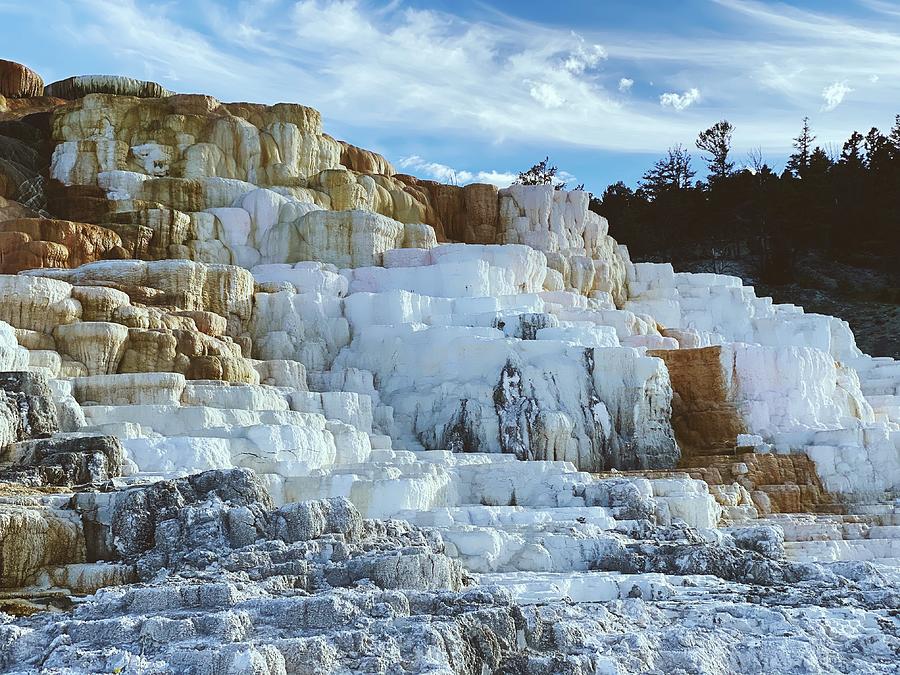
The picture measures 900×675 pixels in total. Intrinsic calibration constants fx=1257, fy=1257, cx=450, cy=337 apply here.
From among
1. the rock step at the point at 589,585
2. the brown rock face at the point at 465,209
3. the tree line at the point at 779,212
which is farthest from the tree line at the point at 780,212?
the rock step at the point at 589,585

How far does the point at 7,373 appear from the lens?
517 inches

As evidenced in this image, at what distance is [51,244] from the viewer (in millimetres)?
20922

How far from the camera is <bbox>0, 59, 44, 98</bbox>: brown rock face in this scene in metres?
31.8

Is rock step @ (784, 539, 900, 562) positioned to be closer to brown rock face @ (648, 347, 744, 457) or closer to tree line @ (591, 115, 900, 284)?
brown rock face @ (648, 347, 744, 457)

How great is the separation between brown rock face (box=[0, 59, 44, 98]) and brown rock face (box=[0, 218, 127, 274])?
36.3 feet

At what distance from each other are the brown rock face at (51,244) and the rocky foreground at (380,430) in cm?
6

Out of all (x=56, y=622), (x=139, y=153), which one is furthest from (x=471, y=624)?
(x=139, y=153)

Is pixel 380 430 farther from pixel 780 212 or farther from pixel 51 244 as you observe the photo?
pixel 780 212

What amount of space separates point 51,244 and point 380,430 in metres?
6.46

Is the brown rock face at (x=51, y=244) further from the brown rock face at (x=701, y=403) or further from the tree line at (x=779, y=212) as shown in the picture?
the tree line at (x=779, y=212)

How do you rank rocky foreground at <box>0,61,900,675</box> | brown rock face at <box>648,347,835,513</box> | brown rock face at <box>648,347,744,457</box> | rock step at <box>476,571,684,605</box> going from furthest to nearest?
brown rock face at <box>648,347,744,457</box>
brown rock face at <box>648,347,835,513</box>
rock step at <box>476,571,684,605</box>
rocky foreground at <box>0,61,900,675</box>

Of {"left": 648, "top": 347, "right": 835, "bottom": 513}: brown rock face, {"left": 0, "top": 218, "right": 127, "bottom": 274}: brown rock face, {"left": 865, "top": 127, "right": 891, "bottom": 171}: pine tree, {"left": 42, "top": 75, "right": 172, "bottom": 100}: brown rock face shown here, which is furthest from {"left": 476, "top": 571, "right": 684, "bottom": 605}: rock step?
{"left": 865, "top": 127, "right": 891, "bottom": 171}: pine tree

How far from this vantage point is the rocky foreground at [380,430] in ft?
28.1

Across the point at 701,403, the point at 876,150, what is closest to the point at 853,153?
the point at 876,150
